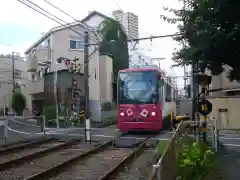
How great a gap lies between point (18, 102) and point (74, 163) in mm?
35351

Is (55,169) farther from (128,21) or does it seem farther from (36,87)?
(128,21)

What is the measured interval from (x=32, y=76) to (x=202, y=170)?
41590 mm

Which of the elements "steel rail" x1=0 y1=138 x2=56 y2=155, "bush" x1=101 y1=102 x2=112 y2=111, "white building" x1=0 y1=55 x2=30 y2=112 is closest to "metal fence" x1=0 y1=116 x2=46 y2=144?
"steel rail" x1=0 y1=138 x2=56 y2=155

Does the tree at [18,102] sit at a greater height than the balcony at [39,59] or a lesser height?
lesser

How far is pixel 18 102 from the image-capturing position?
1726 inches

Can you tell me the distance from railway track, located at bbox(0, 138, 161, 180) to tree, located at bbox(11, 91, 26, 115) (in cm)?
3047

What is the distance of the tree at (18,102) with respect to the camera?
43781 mm

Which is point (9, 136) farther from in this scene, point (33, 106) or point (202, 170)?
point (33, 106)

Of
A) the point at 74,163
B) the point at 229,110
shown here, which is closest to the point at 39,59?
the point at 229,110

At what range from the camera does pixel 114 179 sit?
8.53m

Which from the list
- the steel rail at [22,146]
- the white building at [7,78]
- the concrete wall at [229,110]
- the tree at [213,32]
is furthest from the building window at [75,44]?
the tree at [213,32]

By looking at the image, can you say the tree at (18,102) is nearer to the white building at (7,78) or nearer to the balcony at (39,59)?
the balcony at (39,59)

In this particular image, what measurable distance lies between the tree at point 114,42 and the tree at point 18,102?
1317 centimetres

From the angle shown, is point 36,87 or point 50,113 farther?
point 36,87
